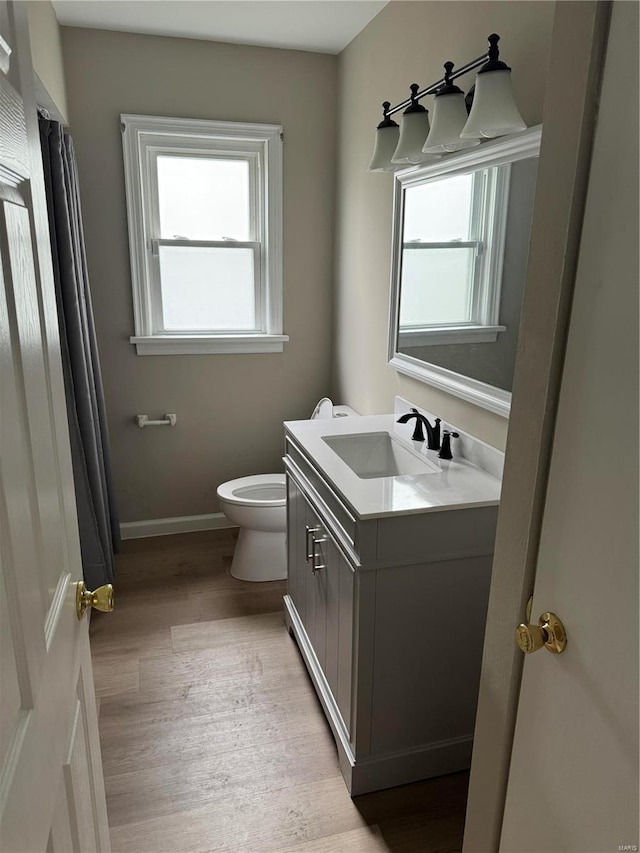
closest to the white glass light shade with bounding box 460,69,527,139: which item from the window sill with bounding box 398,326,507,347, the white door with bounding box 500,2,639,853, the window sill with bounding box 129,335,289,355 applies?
the window sill with bounding box 398,326,507,347

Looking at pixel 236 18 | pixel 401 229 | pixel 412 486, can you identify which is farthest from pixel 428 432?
pixel 236 18

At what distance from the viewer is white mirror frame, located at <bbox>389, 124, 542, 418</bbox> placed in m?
1.71

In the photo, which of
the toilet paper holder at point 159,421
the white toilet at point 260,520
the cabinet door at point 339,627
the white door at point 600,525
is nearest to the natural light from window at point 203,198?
the toilet paper holder at point 159,421

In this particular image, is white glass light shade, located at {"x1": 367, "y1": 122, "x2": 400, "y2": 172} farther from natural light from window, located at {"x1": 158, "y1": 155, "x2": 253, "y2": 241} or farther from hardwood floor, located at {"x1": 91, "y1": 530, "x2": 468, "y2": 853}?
hardwood floor, located at {"x1": 91, "y1": 530, "x2": 468, "y2": 853}

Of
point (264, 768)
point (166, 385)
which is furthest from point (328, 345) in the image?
point (264, 768)

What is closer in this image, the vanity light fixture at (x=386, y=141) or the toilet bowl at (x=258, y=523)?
the vanity light fixture at (x=386, y=141)

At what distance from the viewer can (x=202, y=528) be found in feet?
11.7

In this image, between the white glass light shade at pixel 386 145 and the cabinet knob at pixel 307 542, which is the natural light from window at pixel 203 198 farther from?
the cabinet knob at pixel 307 542

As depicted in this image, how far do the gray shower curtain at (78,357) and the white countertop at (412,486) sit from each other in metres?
1.03

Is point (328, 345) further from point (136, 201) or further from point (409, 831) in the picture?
point (409, 831)

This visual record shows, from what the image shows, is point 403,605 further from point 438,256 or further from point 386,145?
point 386,145

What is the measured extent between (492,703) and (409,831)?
2.98ft

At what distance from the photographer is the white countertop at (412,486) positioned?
1659 mm

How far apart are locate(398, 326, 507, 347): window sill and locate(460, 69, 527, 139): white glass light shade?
55 centimetres
